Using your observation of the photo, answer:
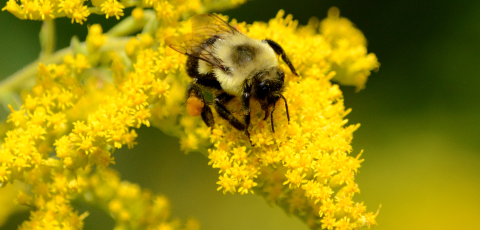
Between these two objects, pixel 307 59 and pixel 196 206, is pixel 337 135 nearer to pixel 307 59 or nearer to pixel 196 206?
pixel 307 59

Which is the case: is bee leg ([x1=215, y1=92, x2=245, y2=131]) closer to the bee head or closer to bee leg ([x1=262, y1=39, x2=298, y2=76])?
the bee head

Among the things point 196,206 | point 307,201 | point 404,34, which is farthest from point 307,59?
point 196,206

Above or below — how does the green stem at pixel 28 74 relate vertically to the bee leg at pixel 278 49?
below

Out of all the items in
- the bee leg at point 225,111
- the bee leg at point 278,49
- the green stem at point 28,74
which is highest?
the bee leg at point 278,49

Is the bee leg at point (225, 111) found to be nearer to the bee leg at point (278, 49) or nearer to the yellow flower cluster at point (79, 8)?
the bee leg at point (278, 49)

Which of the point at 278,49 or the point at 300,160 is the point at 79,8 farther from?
the point at 300,160

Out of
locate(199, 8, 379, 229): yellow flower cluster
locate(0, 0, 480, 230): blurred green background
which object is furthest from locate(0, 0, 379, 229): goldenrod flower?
locate(0, 0, 480, 230): blurred green background

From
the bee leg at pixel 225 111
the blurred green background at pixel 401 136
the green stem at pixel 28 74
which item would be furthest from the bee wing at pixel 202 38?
the blurred green background at pixel 401 136
